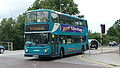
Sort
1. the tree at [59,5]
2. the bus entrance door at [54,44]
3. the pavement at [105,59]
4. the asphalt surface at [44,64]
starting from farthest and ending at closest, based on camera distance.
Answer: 1. the tree at [59,5]
2. the bus entrance door at [54,44]
3. the pavement at [105,59]
4. the asphalt surface at [44,64]

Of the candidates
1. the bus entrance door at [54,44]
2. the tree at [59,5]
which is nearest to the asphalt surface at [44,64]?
the bus entrance door at [54,44]

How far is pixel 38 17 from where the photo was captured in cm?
1827

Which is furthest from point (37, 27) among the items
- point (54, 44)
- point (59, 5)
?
point (59, 5)

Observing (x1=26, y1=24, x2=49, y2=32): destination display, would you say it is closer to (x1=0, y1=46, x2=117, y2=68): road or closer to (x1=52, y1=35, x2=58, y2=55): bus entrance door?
(x1=52, y1=35, x2=58, y2=55): bus entrance door

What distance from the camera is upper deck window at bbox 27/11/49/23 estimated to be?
18078 mm

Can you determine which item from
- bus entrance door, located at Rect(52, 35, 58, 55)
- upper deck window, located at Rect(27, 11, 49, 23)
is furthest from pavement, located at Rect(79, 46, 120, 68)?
upper deck window, located at Rect(27, 11, 49, 23)

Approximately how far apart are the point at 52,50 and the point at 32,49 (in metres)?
1.61

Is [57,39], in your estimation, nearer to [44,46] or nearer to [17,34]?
[44,46]

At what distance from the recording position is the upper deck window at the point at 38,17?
18.1 m

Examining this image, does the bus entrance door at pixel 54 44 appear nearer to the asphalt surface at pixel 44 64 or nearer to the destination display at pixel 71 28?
the asphalt surface at pixel 44 64

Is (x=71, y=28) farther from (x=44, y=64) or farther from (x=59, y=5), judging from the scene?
(x=59, y=5)

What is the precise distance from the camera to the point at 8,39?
39719 millimetres

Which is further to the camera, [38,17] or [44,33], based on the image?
[38,17]

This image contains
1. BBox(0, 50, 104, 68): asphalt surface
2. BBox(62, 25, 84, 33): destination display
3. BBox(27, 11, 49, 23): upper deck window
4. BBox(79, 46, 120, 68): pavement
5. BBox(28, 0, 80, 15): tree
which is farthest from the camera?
BBox(28, 0, 80, 15): tree
